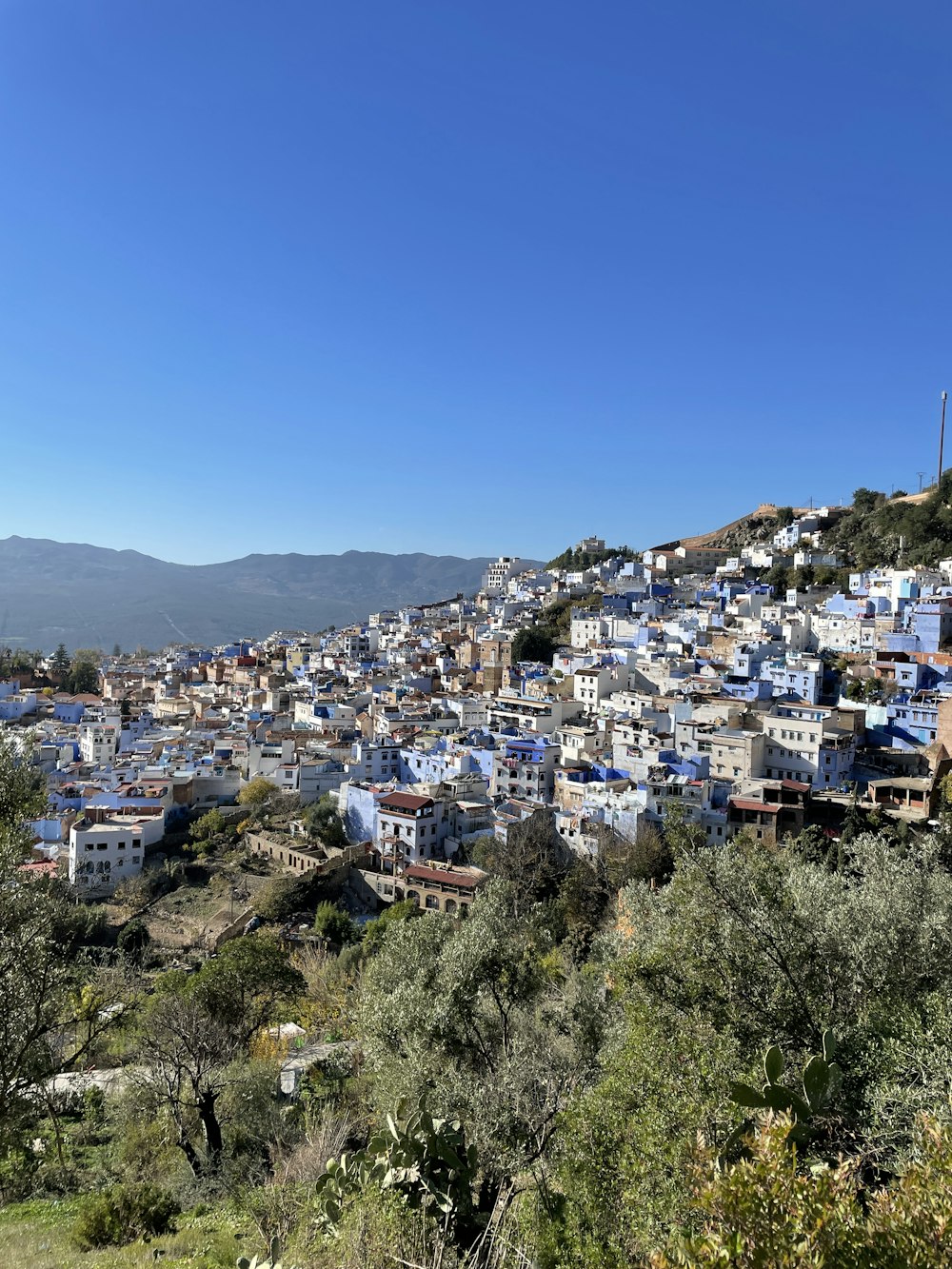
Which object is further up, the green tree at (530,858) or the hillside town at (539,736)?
the hillside town at (539,736)

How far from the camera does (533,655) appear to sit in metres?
48.5

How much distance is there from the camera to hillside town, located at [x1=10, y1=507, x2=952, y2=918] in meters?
25.7

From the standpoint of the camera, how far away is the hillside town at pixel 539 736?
25.7 meters

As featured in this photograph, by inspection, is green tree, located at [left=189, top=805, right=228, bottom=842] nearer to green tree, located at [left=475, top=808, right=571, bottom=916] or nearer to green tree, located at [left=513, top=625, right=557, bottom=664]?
green tree, located at [left=475, top=808, right=571, bottom=916]

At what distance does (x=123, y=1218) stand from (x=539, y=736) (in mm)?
24773

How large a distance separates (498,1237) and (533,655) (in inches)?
1689

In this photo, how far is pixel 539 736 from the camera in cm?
3206

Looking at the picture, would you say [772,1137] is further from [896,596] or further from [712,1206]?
[896,596]

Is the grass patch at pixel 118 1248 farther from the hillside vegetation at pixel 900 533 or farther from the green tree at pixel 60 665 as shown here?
the green tree at pixel 60 665

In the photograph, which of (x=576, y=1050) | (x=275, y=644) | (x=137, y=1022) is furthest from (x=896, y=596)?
(x=275, y=644)

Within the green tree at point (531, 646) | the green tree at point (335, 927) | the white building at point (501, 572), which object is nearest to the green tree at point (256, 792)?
the green tree at point (335, 927)

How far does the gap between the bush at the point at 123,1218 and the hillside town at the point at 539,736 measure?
534 centimetres

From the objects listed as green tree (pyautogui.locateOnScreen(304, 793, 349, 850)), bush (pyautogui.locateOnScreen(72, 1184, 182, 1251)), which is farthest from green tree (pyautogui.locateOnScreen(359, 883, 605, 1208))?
green tree (pyautogui.locateOnScreen(304, 793, 349, 850))

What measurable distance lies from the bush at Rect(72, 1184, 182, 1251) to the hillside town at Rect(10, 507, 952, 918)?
5.34 metres
